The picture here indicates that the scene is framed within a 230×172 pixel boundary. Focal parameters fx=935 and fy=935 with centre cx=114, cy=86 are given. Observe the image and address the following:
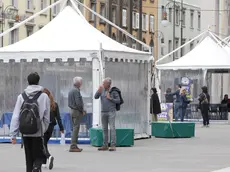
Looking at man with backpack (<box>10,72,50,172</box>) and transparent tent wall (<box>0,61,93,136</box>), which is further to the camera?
transparent tent wall (<box>0,61,93,136</box>)

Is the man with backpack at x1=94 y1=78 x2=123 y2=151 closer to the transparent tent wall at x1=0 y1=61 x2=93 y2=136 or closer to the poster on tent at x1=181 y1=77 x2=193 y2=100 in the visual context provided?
the transparent tent wall at x1=0 y1=61 x2=93 y2=136

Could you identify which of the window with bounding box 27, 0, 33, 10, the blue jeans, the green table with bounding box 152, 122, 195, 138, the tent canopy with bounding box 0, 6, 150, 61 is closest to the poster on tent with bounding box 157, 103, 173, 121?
the blue jeans

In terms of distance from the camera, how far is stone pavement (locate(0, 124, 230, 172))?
1859 centimetres

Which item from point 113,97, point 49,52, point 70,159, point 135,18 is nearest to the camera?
point 70,159

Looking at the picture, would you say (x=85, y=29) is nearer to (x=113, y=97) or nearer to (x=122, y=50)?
(x=122, y=50)

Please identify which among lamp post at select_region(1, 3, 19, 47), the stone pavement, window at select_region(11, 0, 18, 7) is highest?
window at select_region(11, 0, 18, 7)

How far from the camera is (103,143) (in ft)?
78.5

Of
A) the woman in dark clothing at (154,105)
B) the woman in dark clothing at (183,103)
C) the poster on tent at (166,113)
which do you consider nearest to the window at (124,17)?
the poster on tent at (166,113)

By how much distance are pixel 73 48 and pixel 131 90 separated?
267cm

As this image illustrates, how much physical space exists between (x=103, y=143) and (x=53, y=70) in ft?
12.1

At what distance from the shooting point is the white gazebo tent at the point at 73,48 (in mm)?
25922

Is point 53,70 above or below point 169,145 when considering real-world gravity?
above

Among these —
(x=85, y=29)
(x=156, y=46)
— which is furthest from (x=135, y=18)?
(x=85, y=29)

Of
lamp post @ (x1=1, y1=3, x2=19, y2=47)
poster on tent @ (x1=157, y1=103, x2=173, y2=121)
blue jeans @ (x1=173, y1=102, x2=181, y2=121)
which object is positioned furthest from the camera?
lamp post @ (x1=1, y1=3, x2=19, y2=47)
